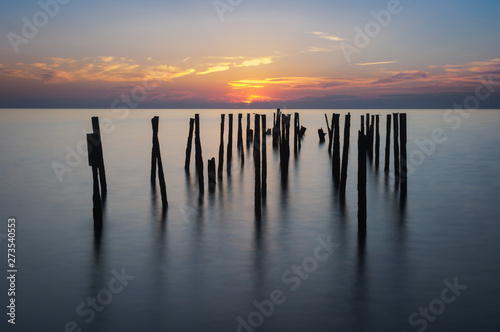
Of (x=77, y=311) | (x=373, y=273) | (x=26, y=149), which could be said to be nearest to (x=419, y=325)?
(x=373, y=273)

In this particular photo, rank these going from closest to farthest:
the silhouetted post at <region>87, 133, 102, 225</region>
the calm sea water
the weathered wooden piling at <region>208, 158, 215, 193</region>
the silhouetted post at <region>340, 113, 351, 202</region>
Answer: the calm sea water, the silhouetted post at <region>87, 133, 102, 225</region>, the silhouetted post at <region>340, 113, 351, 202</region>, the weathered wooden piling at <region>208, 158, 215, 193</region>

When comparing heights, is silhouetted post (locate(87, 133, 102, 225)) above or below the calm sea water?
above

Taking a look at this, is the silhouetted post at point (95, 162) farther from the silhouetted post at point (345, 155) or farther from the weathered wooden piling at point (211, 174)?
the silhouetted post at point (345, 155)

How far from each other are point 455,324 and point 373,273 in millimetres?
2015

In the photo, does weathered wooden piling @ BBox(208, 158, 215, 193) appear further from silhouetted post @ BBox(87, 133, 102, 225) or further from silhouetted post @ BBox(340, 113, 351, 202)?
silhouetted post @ BBox(87, 133, 102, 225)

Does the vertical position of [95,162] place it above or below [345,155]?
below

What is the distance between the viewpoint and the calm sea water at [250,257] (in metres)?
6.31

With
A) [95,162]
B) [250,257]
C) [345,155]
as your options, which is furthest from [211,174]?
[250,257]

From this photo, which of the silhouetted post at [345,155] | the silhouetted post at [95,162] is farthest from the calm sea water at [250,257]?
the silhouetted post at [345,155]

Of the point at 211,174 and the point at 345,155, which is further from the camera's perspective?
the point at 211,174

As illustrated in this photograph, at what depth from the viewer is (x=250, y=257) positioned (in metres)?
8.80

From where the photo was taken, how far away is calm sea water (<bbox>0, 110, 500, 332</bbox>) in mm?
6307

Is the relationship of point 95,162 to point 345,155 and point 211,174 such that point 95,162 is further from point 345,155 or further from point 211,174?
point 345,155

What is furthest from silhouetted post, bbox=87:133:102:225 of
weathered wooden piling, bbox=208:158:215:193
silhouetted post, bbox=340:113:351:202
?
silhouetted post, bbox=340:113:351:202
